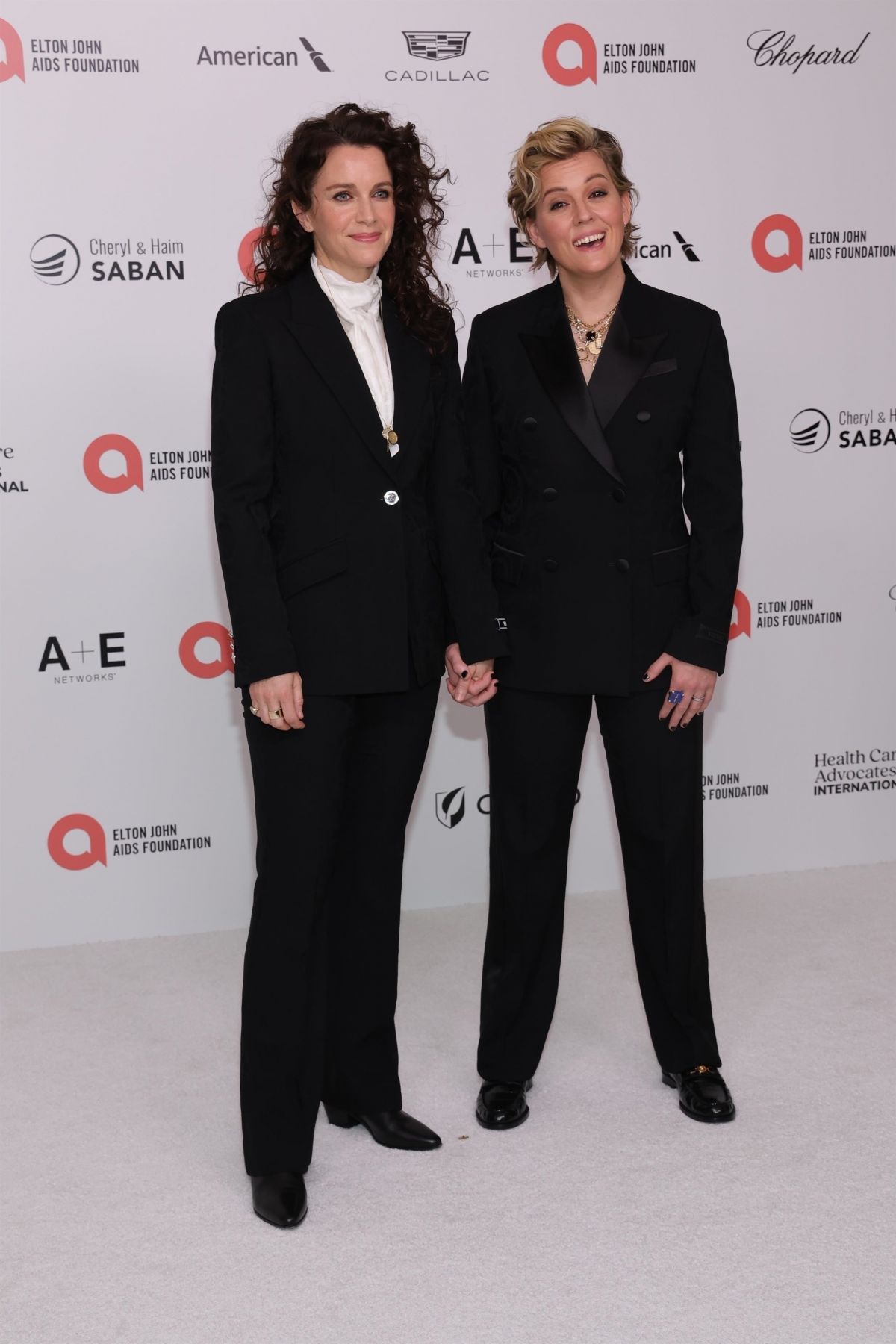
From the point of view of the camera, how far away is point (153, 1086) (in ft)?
9.09

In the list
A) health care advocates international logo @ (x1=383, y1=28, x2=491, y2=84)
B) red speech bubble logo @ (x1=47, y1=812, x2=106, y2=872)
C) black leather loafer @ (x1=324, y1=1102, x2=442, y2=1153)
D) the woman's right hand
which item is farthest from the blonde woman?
red speech bubble logo @ (x1=47, y1=812, x2=106, y2=872)

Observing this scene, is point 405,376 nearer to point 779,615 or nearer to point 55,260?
point 55,260

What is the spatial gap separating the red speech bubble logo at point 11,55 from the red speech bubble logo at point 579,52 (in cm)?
131

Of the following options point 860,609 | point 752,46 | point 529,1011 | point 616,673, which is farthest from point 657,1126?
point 752,46

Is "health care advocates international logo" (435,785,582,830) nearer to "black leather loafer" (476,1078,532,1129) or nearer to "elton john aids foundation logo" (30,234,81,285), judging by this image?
"black leather loafer" (476,1078,532,1129)

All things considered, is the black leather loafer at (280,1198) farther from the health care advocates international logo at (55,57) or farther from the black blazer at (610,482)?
the health care advocates international logo at (55,57)

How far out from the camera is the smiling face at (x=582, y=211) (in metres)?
2.33

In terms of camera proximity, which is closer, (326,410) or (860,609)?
(326,410)

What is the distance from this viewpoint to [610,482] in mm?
2398

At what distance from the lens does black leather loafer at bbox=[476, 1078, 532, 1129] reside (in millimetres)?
2559

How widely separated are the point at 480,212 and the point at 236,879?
1900mm

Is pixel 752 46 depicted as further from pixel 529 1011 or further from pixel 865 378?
pixel 529 1011

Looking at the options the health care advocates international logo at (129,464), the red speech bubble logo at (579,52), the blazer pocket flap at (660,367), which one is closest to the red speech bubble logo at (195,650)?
the health care advocates international logo at (129,464)

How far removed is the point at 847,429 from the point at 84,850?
2.41 metres
